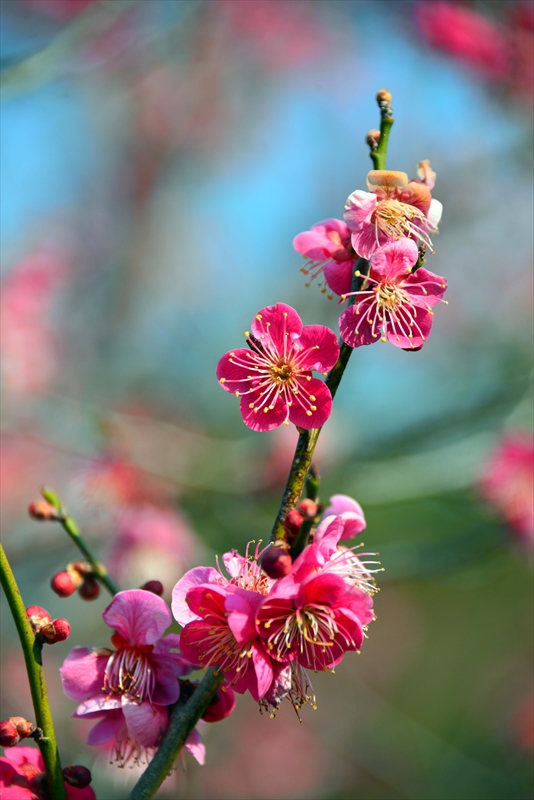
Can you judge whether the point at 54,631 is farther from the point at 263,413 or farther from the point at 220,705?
the point at 263,413

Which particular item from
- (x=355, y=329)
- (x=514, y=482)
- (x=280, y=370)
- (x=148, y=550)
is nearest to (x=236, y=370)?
(x=280, y=370)

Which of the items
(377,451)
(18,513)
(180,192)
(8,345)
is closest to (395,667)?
(377,451)

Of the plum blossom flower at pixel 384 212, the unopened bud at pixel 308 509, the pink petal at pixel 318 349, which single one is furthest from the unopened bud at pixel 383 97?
the unopened bud at pixel 308 509

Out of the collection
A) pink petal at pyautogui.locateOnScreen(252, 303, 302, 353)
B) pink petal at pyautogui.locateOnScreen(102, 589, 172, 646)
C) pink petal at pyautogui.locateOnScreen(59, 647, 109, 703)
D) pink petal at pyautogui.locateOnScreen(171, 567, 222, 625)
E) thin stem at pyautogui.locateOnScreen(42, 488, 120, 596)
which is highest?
pink petal at pyautogui.locateOnScreen(252, 303, 302, 353)

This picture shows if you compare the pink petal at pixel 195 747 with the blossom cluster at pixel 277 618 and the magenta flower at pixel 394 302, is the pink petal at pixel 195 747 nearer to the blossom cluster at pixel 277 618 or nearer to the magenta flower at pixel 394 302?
the blossom cluster at pixel 277 618

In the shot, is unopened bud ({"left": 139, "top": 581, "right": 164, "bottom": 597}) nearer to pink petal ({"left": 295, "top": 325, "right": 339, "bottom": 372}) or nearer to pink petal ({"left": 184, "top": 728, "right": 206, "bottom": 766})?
pink petal ({"left": 184, "top": 728, "right": 206, "bottom": 766})

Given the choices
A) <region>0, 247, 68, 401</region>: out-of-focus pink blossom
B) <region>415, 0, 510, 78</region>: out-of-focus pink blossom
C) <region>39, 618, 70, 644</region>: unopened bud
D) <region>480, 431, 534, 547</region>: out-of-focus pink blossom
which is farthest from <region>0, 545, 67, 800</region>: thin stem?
<region>415, 0, 510, 78</region>: out-of-focus pink blossom

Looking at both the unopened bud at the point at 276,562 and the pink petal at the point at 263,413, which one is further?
the pink petal at the point at 263,413

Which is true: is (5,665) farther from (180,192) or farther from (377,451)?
(180,192)
